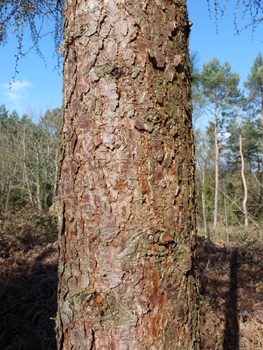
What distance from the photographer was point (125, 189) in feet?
2.79

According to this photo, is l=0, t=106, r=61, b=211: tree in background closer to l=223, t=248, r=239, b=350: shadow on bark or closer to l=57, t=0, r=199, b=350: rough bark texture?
l=223, t=248, r=239, b=350: shadow on bark

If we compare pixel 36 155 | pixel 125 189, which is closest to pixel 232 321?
pixel 125 189

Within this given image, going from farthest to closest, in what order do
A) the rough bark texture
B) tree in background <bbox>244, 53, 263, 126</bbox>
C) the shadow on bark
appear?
tree in background <bbox>244, 53, 263, 126</bbox> < the shadow on bark < the rough bark texture

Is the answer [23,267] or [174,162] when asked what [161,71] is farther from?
[23,267]

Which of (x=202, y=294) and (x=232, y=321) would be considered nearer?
(x=232, y=321)

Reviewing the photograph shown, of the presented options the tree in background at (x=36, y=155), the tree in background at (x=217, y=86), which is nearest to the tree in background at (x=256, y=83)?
the tree in background at (x=217, y=86)

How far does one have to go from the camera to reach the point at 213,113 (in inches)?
813

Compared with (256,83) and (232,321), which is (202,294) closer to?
(232,321)

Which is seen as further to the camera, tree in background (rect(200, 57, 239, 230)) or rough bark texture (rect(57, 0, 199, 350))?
tree in background (rect(200, 57, 239, 230))

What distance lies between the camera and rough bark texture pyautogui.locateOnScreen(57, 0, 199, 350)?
83 cm

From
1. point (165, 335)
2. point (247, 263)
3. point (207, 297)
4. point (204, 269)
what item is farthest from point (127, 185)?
point (247, 263)

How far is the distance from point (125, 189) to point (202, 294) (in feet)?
13.9

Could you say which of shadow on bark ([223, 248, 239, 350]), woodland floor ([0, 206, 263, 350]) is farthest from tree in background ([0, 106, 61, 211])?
shadow on bark ([223, 248, 239, 350])

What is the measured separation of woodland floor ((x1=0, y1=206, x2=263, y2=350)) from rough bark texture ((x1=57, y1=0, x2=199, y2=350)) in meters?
3.05
